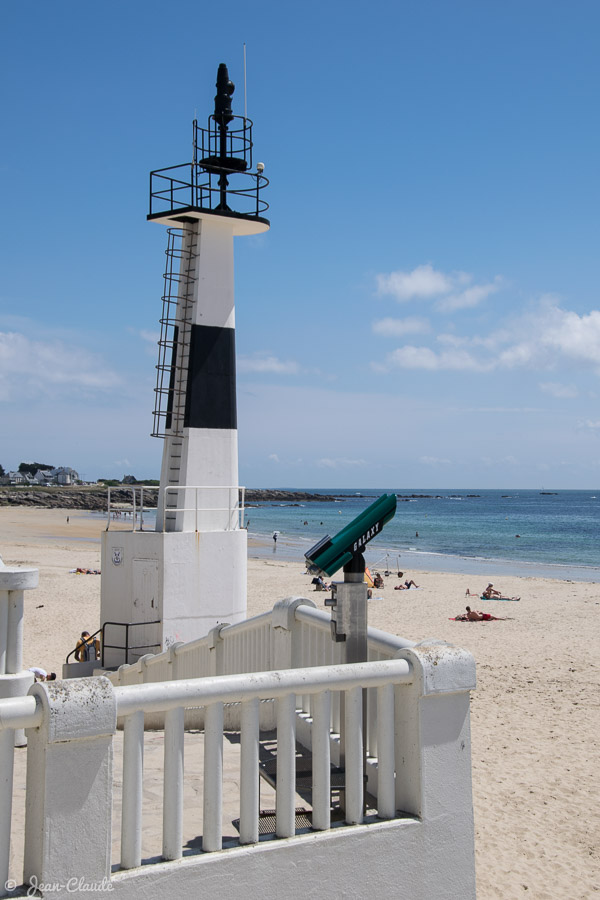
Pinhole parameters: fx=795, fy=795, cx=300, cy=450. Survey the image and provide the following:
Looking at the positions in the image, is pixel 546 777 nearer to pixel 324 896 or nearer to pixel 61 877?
pixel 324 896

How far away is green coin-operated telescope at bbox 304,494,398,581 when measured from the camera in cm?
486

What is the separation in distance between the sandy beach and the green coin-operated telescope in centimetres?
323

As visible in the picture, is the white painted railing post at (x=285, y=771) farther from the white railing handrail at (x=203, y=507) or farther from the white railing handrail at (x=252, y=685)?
the white railing handrail at (x=203, y=507)

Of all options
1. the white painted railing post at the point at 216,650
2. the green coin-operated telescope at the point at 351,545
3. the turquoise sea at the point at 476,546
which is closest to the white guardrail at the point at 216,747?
the green coin-operated telescope at the point at 351,545

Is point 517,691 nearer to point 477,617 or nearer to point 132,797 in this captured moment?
point 477,617

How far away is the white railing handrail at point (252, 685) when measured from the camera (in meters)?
3.72

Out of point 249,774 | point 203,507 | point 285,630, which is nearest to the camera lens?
point 249,774

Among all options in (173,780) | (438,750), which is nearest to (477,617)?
(438,750)

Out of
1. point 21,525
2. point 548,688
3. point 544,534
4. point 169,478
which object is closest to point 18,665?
point 169,478

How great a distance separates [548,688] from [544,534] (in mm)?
63911

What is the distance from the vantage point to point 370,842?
4.13m

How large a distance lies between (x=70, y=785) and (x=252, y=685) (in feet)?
3.18

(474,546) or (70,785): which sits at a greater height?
(70,785)

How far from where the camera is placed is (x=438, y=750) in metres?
4.24
